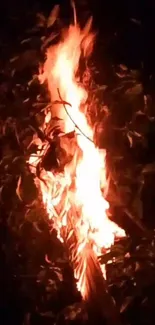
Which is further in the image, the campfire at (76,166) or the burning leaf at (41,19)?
the burning leaf at (41,19)

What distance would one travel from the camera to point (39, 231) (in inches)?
66.2

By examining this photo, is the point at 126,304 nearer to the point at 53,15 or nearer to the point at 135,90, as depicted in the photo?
the point at 135,90

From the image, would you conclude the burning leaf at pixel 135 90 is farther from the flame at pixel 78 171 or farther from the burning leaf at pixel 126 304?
the burning leaf at pixel 126 304

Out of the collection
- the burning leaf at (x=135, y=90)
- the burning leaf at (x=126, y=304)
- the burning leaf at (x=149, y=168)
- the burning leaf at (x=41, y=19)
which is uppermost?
the burning leaf at (x=41, y=19)

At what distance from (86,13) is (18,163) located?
14.1 inches

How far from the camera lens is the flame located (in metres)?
1.50

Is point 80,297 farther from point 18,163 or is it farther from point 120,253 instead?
point 18,163

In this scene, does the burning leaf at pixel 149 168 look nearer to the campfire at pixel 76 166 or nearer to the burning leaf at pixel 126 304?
the campfire at pixel 76 166

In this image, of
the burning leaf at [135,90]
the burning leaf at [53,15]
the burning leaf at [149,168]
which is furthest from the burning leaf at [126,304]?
the burning leaf at [53,15]

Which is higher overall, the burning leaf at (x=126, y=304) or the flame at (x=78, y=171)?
the flame at (x=78, y=171)

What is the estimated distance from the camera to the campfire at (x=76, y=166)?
1.50 m

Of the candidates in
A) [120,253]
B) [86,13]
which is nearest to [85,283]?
[120,253]

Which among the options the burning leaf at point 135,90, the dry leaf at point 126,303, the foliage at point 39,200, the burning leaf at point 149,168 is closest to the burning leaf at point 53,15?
the foliage at point 39,200

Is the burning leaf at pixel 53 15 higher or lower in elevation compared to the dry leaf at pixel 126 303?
higher
